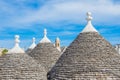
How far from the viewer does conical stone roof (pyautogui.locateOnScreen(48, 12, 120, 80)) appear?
16047mm

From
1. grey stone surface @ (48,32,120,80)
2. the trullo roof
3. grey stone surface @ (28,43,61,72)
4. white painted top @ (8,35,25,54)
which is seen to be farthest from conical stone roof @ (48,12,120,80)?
grey stone surface @ (28,43,61,72)

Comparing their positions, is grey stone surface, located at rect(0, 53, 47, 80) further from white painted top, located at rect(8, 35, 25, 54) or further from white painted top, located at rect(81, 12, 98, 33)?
white painted top, located at rect(81, 12, 98, 33)

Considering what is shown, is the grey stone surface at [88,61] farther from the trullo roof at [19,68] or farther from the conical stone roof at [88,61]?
the trullo roof at [19,68]

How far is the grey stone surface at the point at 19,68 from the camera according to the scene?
16953 millimetres

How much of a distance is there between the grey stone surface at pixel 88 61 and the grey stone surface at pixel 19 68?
2.26 feet

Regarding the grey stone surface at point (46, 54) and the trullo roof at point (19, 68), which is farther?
the grey stone surface at point (46, 54)

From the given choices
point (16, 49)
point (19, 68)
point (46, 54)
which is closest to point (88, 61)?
point (19, 68)

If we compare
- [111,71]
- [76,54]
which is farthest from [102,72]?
[76,54]

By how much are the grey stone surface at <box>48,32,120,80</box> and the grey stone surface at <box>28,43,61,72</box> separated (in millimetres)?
4141

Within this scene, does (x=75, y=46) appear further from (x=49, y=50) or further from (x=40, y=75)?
(x=49, y=50)

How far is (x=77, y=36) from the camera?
17.6m

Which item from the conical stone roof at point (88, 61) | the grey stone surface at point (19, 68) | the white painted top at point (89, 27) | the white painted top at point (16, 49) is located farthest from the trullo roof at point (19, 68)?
the white painted top at point (89, 27)

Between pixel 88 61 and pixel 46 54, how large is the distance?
5.97m

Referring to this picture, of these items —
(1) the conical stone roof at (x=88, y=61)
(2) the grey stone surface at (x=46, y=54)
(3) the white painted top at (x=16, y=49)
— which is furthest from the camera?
(2) the grey stone surface at (x=46, y=54)
